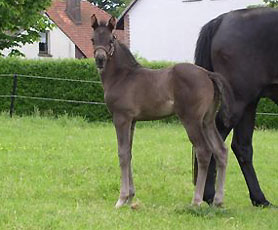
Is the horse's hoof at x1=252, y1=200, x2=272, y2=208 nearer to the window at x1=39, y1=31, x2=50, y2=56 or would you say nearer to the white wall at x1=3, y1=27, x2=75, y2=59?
the white wall at x1=3, y1=27, x2=75, y2=59

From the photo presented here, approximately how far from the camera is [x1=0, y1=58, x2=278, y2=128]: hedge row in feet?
58.1

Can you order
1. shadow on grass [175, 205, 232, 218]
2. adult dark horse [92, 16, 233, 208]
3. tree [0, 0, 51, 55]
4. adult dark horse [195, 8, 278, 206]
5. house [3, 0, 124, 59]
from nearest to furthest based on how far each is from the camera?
shadow on grass [175, 205, 232, 218] → adult dark horse [92, 16, 233, 208] → adult dark horse [195, 8, 278, 206] → tree [0, 0, 51, 55] → house [3, 0, 124, 59]

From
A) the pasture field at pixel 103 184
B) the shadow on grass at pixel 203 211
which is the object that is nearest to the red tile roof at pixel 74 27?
the pasture field at pixel 103 184

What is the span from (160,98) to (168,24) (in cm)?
2411

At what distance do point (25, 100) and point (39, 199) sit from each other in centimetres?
1126

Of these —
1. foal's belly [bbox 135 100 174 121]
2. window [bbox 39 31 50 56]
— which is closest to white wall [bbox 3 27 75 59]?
window [bbox 39 31 50 56]

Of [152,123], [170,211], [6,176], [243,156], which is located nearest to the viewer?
[170,211]

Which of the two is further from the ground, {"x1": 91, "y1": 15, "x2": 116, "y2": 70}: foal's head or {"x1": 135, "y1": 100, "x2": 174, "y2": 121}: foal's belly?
{"x1": 91, "y1": 15, "x2": 116, "y2": 70}: foal's head

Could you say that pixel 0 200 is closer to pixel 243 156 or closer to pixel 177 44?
pixel 243 156

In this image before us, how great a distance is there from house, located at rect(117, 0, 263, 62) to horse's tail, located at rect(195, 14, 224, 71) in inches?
839

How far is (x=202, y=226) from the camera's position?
577 centimetres

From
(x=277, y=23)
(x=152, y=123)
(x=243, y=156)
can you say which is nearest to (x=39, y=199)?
(x=243, y=156)

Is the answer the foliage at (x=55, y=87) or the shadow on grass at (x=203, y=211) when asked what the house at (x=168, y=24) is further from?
the shadow on grass at (x=203, y=211)

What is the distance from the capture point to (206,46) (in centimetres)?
711
